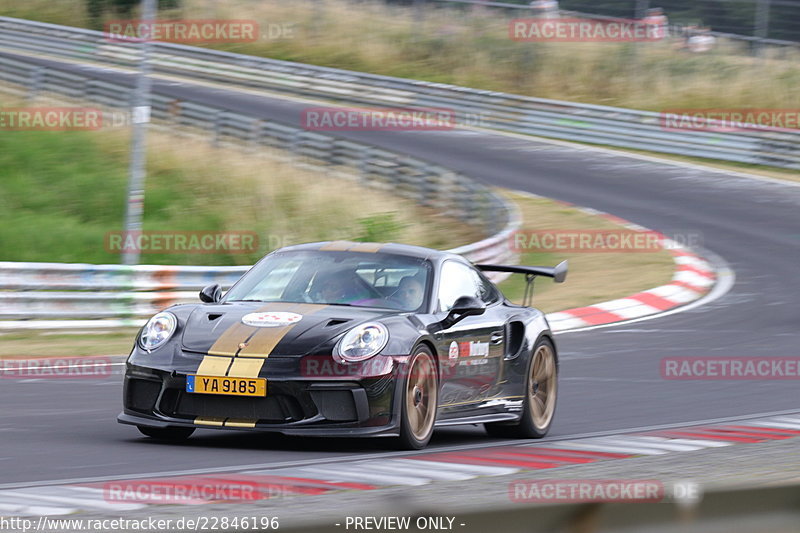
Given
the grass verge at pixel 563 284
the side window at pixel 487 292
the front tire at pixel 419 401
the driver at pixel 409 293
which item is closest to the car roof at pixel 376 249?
the driver at pixel 409 293

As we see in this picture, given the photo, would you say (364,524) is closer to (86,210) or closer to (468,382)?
(468,382)

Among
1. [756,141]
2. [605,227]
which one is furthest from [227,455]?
[756,141]

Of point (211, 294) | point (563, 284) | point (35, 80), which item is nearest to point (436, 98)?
point (35, 80)

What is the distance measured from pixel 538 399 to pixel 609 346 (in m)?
4.44

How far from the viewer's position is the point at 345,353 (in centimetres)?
726

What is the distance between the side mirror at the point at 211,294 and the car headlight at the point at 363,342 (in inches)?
48.4

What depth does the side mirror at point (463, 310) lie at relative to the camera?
794 centimetres

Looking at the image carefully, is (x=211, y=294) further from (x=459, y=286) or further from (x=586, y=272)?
(x=586, y=272)

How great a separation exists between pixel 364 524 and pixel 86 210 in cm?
1662

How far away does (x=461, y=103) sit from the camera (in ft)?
109

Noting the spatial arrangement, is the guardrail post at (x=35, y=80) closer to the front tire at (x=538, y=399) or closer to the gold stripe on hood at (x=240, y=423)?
the front tire at (x=538, y=399)

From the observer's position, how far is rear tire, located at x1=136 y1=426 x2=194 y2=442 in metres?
7.63

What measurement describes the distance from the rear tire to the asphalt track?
8cm

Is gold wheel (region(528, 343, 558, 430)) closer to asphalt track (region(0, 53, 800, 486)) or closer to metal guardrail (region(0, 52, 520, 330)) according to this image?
asphalt track (region(0, 53, 800, 486))
